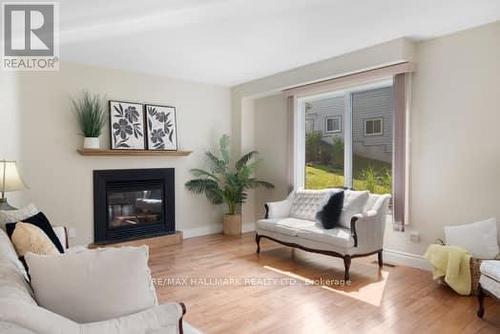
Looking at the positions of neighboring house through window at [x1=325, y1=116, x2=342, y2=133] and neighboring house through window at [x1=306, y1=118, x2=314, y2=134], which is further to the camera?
neighboring house through window at [x1=306, y1=118, x2=314, y2=134]

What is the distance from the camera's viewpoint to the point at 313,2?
2727 mm

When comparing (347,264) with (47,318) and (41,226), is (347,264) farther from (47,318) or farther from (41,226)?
(47,318)

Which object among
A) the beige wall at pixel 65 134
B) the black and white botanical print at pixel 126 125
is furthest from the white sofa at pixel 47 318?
the black and white botanical print at pixel 126 125

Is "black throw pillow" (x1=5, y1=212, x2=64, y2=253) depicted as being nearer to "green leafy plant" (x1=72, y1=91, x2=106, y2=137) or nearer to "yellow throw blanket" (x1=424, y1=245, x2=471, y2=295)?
"green leafy plant" (x1=72, y1=91, x2=106, y2=137)

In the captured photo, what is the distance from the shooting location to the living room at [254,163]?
2.47 meters

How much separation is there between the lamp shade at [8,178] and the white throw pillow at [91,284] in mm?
2449

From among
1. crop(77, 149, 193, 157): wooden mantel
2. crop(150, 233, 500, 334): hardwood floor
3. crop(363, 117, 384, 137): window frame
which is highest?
crop(363, 117, 384, 137): window frame

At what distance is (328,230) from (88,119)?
325 cm

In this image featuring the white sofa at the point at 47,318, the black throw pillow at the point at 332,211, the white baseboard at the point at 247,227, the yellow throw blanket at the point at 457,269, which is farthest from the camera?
the white baseboard at the point at 247,227

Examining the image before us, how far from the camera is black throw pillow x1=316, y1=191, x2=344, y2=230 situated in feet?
12.2

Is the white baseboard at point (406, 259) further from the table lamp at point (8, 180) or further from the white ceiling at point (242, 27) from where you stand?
the table lamp at point (8, 180)

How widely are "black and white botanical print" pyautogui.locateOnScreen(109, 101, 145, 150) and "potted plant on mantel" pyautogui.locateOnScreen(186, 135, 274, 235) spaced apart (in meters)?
1.06

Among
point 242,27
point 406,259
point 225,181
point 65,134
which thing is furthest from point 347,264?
point 65,134

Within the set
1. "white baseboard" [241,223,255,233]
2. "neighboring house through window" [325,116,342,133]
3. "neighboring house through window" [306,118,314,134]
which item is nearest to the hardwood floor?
"white baseboard" [241,223,255,233]
